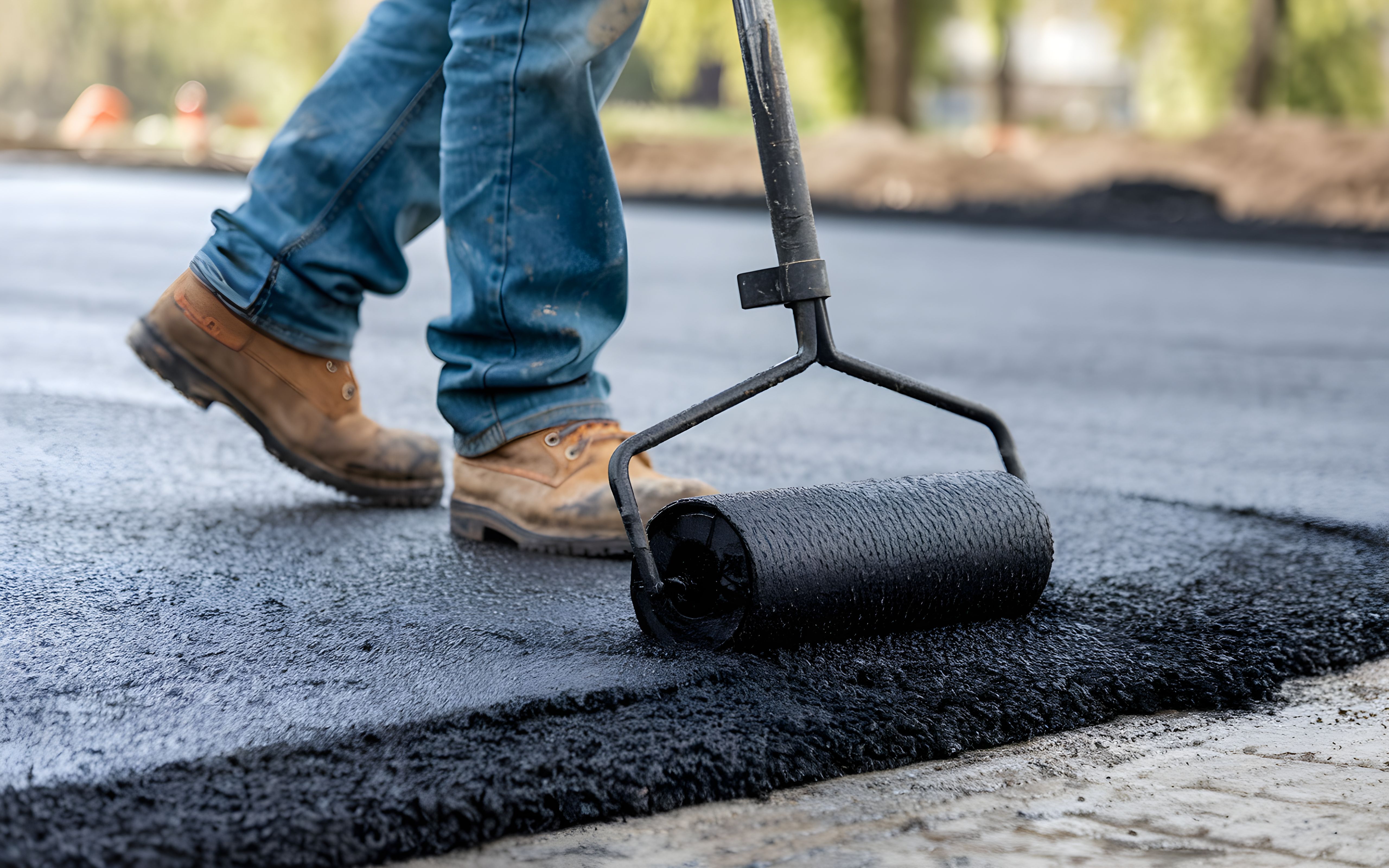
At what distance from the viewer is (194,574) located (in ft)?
6.08

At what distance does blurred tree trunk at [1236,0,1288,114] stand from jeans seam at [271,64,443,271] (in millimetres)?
18681

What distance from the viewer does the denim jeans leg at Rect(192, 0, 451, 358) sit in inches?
88.8

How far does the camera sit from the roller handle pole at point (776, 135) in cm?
166

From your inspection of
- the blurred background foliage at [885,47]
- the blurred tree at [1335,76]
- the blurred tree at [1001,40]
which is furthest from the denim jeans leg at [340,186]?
the blurred tree at [1335,76]

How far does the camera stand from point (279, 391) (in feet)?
7.57

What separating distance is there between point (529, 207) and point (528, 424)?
316mm

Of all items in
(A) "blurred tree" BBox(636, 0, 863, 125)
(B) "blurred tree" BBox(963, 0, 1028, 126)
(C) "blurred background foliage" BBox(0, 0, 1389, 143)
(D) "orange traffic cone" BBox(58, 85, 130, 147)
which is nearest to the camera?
(A) "blurred tree" BBox(636, 0, 863, 125)

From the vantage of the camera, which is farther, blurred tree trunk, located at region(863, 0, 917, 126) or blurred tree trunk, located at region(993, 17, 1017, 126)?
blurred tree trunk, located at region(993, 17, 1017, 126)

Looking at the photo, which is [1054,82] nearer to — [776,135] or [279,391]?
[279,391]

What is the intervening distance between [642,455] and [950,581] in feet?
2.47

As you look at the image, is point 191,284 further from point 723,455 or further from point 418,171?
point 723,455

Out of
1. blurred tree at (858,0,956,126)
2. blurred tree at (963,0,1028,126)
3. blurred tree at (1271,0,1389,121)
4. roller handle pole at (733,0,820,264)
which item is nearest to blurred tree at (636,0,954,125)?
blurred tree at (858,0,956,126)

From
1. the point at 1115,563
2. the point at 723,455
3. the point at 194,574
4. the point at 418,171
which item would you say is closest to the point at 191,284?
the point at 418,171

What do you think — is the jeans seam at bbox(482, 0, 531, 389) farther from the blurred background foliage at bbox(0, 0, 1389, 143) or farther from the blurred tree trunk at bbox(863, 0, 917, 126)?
the blurred tree trunk at bbox(863, 0, 917, 126)
